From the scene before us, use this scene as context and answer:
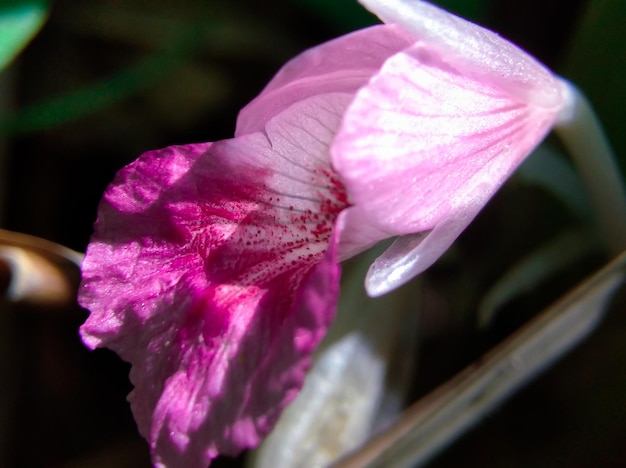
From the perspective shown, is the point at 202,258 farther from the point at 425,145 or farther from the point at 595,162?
the point at 595,162

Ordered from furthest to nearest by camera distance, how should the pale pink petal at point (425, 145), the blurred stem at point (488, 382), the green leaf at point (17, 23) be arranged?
the green leaf at point (17, 23) → the blurred stem at point (488, 382) → the pale pink petal at point (425, 145)

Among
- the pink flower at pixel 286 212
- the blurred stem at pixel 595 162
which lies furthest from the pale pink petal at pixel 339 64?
the blurred stem at pixel 595 162

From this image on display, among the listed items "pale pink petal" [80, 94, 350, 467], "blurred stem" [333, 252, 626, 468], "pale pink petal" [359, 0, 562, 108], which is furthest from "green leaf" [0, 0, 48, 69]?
"blurred stem" [333, 252, 626, 468]

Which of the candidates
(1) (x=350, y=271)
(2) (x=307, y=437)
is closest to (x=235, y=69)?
(1) (x=350, y=271)

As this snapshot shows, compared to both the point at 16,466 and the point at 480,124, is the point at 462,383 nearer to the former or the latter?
the point at 480,124

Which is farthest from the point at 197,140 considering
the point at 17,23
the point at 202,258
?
the point at 202,258

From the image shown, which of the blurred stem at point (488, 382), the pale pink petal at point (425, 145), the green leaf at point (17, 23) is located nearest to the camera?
the pale pink petal at point (425, 145)

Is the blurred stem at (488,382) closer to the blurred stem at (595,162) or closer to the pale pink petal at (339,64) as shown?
the blurred stem at (595,162)
